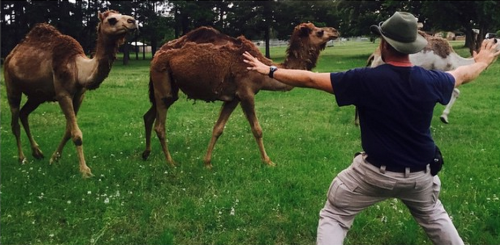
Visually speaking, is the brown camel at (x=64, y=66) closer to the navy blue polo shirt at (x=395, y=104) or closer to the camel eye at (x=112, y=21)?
the camel eye at (x=112, y=21)

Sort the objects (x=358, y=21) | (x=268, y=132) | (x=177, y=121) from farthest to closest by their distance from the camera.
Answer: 1. (x=358, y=21)
2. (x=177, y=121)
3. (x=268, y=132)

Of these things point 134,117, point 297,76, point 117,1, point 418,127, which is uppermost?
point 117,1

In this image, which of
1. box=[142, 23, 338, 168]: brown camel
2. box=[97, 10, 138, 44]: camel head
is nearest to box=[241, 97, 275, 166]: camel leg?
box=[142, 23, 338, 168]: brown camel

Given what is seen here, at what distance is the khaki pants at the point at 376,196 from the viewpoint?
3.79m

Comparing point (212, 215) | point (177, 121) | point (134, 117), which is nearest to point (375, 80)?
point (212, 215)

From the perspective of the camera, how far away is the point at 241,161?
819cm

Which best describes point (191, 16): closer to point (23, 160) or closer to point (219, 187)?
point (23, 160)

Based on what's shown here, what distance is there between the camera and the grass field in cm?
538

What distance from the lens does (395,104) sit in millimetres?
3633

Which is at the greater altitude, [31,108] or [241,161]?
[31,108]

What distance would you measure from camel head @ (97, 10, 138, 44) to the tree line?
104 ft

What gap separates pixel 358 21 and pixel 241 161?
3413 centimetres

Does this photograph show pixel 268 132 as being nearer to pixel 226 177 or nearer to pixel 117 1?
pixel 226 177

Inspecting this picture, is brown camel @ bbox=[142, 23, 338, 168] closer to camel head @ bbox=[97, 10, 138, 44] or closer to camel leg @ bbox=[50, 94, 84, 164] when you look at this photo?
camel head @ bbox=[97, 10, 138, 44]
